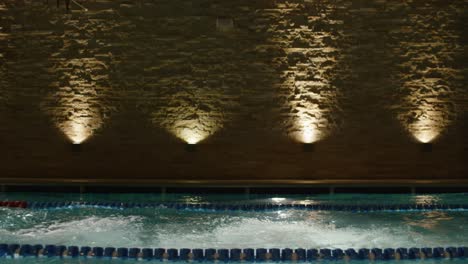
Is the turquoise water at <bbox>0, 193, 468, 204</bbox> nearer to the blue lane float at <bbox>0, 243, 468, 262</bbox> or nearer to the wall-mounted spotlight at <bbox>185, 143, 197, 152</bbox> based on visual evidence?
the wall-mounted spotlight at <bbox>185, 143, 197, 152</bbox>

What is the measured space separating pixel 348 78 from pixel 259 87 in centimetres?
156

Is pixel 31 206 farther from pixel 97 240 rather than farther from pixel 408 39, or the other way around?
pixel 408 39

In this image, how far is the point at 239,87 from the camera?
1009cm

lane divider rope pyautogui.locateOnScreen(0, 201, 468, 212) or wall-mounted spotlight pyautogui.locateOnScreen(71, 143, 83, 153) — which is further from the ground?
wall-mounted spotlight pyautogui.locateOnScreen(71, 143, 83, 153)

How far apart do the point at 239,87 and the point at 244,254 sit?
501cm

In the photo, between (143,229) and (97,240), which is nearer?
(97,240)

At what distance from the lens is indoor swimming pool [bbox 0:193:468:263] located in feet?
18.1

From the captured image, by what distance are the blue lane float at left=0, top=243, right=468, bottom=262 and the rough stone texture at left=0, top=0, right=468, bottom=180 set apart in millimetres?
4605

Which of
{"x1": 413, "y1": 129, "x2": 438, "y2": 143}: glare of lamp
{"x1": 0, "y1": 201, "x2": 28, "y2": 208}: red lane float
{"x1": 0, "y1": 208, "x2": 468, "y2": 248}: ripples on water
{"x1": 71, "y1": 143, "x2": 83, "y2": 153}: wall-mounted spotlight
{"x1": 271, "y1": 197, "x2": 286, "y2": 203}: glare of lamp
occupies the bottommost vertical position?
{"x1": 0, "y1": 208, "x2": 468, "y2": 248}: ripples on water

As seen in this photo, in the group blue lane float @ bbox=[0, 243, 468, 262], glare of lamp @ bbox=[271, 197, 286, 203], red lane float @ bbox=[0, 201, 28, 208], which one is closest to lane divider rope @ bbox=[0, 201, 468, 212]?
red lane float @ bbox=[0, 201, 28, 208]

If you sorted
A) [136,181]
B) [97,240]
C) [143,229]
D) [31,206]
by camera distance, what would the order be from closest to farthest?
[97,240] < [143,229] < [31,206] < [136,181]

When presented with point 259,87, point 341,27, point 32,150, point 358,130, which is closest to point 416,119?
point 358,130

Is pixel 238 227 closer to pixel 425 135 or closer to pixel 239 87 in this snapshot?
pixel 239 87

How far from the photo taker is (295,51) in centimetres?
1003
